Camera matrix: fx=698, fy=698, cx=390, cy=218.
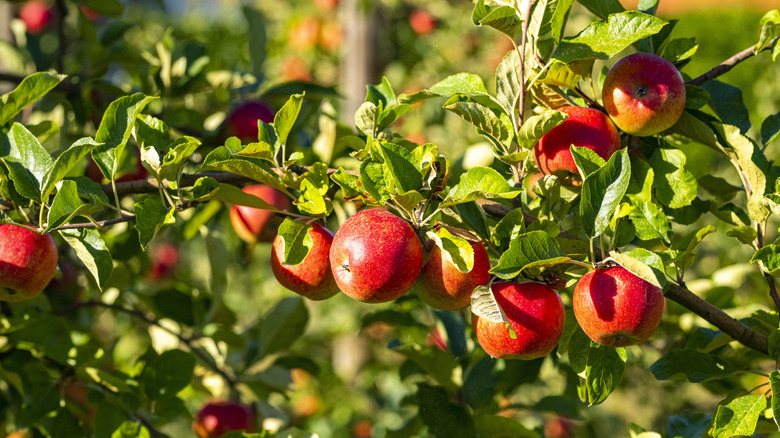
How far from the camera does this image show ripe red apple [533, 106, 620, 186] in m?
0.95

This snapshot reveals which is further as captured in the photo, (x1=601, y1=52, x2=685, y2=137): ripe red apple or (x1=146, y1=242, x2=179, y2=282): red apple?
(x1=146, y1=242, x2=179, y2=282): red apple

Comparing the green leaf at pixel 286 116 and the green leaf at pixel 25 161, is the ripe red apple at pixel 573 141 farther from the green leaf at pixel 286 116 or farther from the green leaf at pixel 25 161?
the green leaf at pixel 25 161

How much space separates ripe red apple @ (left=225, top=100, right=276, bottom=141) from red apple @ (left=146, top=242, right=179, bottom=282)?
1.43 meters

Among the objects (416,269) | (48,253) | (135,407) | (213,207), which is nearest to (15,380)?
(135,407)

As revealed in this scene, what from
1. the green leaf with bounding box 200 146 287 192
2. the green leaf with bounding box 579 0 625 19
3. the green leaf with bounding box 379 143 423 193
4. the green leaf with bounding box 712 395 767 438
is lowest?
the green leaf with bounding box 712 395 767 438

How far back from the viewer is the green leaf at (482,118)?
0.90 m

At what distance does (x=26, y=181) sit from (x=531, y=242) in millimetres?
667

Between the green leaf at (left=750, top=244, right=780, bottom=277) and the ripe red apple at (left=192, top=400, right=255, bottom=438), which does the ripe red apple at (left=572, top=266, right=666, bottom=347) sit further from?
the ripe red apple at (left=192, top=400, right=255, bottom=438)

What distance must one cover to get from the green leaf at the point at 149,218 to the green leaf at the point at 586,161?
517mm

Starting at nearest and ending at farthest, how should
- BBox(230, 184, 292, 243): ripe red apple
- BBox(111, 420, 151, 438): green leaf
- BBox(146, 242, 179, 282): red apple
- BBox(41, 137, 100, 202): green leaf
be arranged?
BBox(41, 137, 100, 202): green leaf → BBox(111, 420, 151, 438): green leaf → BBox(230, 184, 292, 243): ripe red apple → BBox(146, 242, 179, 282): red apple

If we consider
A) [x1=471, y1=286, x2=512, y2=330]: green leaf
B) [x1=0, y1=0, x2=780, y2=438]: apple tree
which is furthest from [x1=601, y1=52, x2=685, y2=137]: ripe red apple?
[x1=471, y1=286, x2=512, y2=330]: green leaf

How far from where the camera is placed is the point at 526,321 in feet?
2.87

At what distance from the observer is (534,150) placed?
3.27ft

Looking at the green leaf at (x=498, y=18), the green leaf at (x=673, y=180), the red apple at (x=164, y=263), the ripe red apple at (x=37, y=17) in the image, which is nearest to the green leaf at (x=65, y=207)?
the green leaf at (x=498, y=18)
